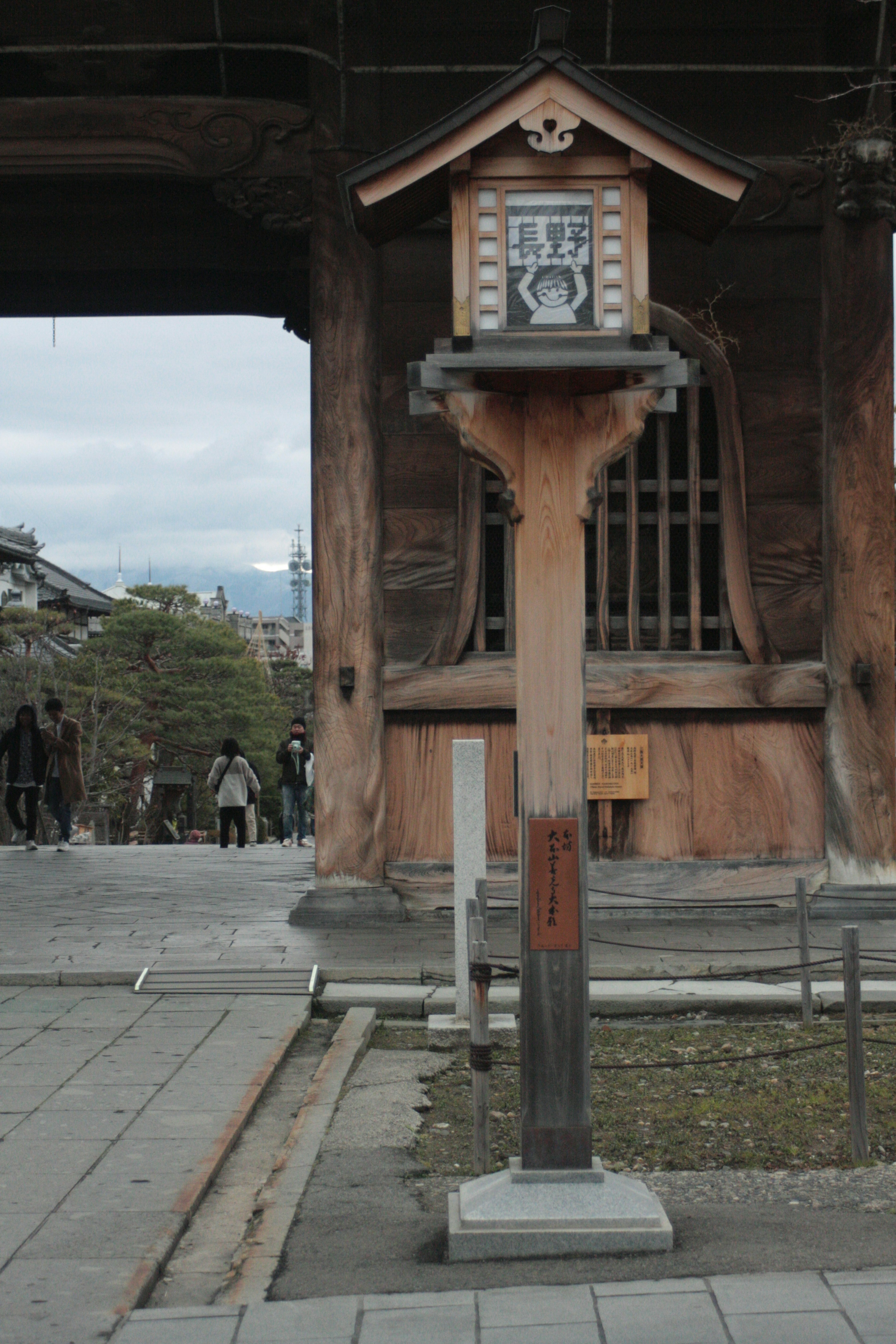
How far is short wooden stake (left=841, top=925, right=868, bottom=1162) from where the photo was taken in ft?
17.0

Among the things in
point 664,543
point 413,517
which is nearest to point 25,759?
point 413,517

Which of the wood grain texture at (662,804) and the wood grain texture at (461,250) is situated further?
the wood grain texture at (662,804)

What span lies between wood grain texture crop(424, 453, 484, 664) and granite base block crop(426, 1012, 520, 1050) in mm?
3926

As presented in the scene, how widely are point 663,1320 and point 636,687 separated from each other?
7.24 metres

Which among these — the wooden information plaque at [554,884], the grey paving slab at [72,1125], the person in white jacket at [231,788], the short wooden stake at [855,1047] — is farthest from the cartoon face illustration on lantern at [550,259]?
the person in white jacket at [231,788]

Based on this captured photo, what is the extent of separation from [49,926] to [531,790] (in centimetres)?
672

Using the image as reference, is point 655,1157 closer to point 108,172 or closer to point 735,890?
point 735,890

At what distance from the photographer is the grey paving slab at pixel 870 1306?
354cm

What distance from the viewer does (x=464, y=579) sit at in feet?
35.2

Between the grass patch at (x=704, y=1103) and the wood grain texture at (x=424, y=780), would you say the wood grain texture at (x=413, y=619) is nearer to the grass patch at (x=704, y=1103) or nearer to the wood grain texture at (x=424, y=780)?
the wood grain texture at (x=424, y=780)

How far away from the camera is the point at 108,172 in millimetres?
11031

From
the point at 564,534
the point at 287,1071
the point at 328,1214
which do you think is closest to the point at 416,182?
the point at 564,534

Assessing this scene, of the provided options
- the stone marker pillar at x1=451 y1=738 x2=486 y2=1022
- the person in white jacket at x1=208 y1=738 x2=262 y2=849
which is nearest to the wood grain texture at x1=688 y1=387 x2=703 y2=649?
the stone marker pillar at x1=451 y1=738 x2=486 y2=1022

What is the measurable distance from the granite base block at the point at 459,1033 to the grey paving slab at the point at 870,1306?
343 cm
